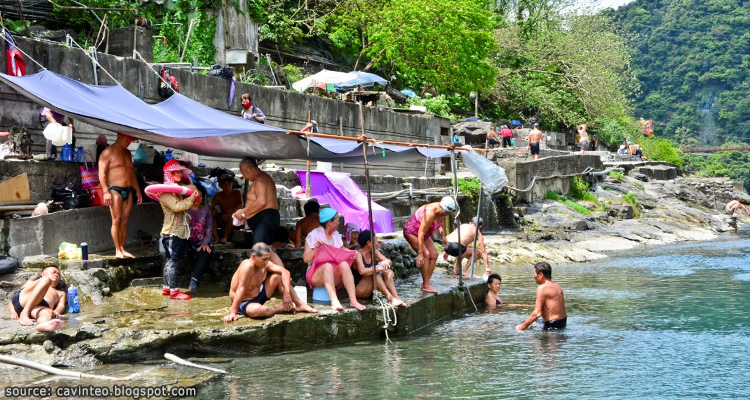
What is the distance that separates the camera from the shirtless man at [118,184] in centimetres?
994

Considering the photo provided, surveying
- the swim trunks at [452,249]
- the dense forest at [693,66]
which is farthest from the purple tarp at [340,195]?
the dense forest at [693,66]

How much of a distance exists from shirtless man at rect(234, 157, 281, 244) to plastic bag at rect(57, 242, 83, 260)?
2.05m

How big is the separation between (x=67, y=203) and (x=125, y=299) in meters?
1.73

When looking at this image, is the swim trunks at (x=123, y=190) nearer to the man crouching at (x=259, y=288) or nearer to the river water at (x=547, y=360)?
the man crouching at (x=259, y=288)

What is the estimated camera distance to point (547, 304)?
414 inches

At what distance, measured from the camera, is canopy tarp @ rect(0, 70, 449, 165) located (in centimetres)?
936

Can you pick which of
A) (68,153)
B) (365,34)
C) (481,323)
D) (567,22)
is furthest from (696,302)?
(567,22)

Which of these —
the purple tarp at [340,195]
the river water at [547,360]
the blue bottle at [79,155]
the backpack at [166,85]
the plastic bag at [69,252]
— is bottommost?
the river water at [547,360]

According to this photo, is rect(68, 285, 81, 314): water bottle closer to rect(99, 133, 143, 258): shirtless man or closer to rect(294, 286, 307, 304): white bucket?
rect(99, 133, 143, 258): shirtless man

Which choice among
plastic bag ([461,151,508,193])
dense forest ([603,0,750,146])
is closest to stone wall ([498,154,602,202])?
plastic bag ([461,151,508,193])

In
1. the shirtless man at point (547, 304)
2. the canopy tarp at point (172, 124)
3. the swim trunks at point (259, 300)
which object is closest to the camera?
the swim trunks at point (259, 300)

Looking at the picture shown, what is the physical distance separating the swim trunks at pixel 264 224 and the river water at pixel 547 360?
5.98 feet

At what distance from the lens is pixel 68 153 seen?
422 inches

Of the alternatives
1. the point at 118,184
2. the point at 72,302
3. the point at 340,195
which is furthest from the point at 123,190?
the point at 340,195
